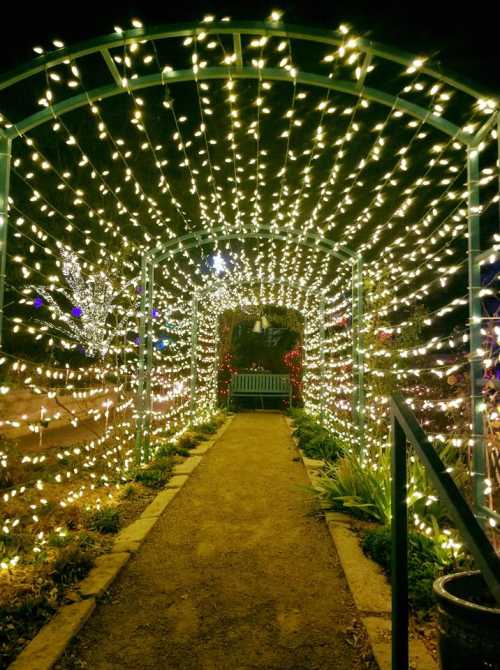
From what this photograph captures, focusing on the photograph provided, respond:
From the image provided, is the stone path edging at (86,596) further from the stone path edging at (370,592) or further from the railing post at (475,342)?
the railing post at (475,342)

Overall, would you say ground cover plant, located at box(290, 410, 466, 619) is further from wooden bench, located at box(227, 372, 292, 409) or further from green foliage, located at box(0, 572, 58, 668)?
wooden bench, located at box(227, 372, 292, 409)

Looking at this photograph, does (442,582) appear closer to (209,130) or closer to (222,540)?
(222,540)

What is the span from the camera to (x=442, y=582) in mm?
2043

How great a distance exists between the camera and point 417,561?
3414 millimetres

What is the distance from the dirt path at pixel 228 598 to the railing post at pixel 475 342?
1.14 metres

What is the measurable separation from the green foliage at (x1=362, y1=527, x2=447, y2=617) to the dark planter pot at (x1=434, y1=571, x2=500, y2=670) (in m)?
0.89

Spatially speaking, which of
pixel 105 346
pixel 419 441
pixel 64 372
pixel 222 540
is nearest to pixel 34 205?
pixel 105 346

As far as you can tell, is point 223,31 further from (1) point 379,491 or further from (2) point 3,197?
(1) point 379,491

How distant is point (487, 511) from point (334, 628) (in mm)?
1118

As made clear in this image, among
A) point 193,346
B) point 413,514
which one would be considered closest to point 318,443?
point 193,346

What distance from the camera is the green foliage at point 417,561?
10.0 ft

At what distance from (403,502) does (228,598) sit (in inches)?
67.5

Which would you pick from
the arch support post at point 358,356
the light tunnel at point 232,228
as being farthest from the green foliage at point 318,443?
the arch support post at point 358,356

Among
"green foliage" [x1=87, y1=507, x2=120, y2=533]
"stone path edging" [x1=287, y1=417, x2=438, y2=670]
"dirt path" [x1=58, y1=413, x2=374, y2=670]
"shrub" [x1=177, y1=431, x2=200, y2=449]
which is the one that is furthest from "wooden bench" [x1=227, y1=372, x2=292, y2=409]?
"green foliage" [x1=87, y1=507, x2=120, y2=533]
